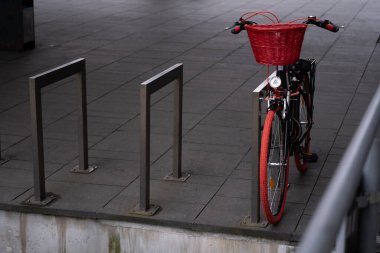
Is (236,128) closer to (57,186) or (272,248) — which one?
(57,186)

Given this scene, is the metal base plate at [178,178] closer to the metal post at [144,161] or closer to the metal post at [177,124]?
the metal post at [177,124]

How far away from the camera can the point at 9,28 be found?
1167 cm

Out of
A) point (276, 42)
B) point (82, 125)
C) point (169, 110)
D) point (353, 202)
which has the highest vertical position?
point (353, 202)

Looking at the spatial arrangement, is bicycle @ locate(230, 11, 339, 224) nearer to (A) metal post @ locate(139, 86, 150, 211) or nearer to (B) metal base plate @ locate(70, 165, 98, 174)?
(A) metal post @ locate(139, 86, 150, 211)

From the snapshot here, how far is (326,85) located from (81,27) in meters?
5.93

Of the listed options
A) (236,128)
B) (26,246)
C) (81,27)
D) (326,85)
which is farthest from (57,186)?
(81,27)

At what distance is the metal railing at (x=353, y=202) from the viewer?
58.9 inches

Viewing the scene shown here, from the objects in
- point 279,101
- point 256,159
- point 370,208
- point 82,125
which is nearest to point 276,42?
point 279,101

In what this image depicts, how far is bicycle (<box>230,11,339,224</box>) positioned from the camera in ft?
15.4

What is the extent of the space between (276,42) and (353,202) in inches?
119

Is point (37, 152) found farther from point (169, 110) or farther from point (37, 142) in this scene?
point (169, 110)

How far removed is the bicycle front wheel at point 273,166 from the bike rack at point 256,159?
62 millimetres

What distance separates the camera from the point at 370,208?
199cm

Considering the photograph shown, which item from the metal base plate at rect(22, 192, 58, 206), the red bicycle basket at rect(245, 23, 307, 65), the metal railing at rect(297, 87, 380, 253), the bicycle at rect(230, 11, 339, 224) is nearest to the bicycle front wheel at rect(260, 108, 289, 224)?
the bicycle at rect(230, 11, 339, 224)
